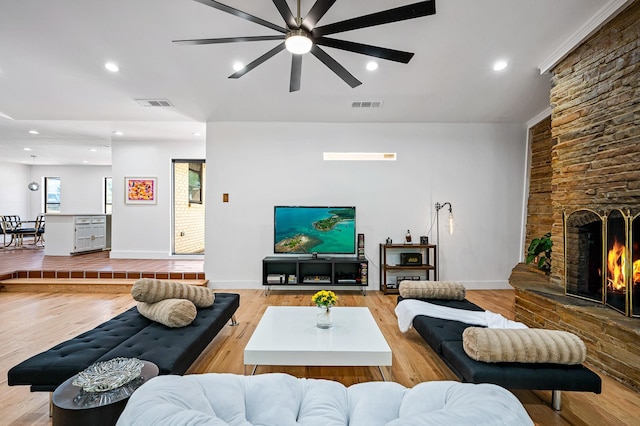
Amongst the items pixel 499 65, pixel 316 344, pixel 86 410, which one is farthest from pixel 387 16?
pixel 86 410

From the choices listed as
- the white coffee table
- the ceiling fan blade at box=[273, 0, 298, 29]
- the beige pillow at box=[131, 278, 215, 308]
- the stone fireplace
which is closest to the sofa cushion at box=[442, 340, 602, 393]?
the white coffee table

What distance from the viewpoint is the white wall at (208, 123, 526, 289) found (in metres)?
5.28

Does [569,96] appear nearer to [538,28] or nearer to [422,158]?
[538,28]

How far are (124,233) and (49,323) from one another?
3739 mm

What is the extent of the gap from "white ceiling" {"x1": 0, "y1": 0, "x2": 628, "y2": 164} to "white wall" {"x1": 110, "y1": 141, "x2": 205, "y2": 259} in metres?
1.20

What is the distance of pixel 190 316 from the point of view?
8.31ft

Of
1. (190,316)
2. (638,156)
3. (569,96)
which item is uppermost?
(569,96)

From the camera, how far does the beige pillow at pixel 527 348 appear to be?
77.5 inches

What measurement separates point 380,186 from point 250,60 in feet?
9.32

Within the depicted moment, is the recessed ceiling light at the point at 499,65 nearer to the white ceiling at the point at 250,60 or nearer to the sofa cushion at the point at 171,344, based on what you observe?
the white ceiling at the point at 250,60

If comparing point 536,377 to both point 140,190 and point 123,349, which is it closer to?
point 123,349

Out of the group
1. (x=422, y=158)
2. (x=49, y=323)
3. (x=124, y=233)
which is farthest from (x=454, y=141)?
(x=124, y=233)

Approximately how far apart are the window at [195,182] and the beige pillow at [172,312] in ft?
17.6

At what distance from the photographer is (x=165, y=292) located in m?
2.73
